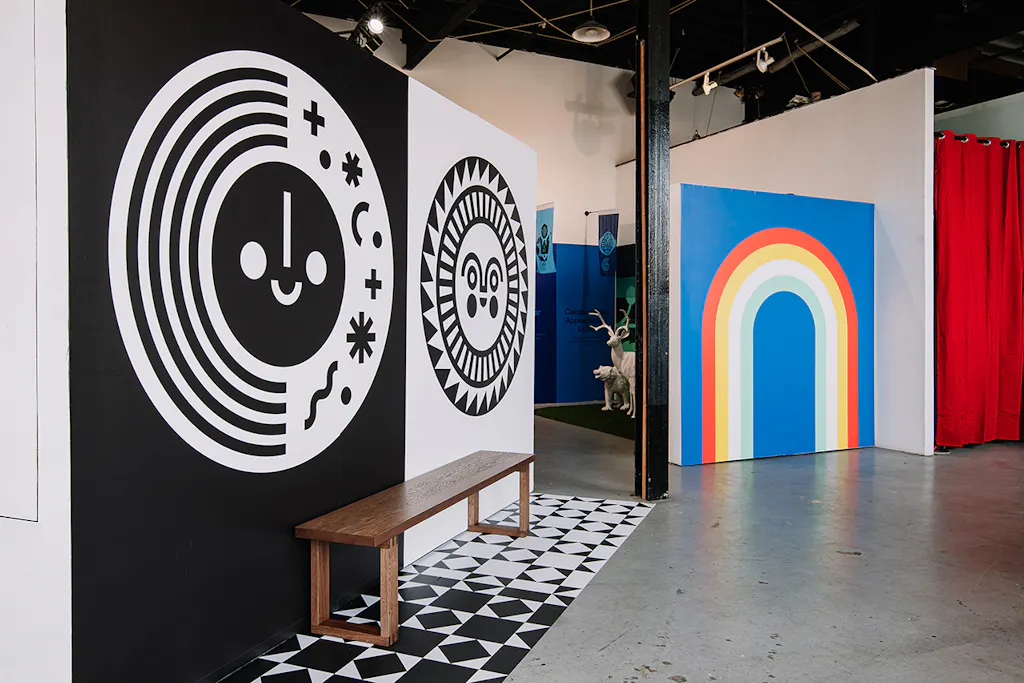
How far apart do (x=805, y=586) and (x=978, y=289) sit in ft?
15.5

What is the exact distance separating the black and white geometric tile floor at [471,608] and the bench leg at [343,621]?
35 mm

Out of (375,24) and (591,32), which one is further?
(591,32)

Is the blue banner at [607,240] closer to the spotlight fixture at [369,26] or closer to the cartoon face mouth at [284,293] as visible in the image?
the spotlight fixture at [369,26]

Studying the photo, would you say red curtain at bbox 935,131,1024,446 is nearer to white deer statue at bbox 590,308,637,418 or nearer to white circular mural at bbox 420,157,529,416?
white deer statue at bbox 590,308,637,418

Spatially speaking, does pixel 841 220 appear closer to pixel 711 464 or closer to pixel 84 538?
pixel 711 464

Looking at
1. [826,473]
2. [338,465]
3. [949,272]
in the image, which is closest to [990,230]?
[949,272]

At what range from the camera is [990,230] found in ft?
22.6

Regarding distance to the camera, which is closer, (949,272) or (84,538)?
(84,538)

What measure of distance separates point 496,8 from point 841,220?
4.67 m

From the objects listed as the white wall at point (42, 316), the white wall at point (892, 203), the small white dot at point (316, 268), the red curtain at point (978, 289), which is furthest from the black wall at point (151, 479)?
the red curtain at point (978, 289)

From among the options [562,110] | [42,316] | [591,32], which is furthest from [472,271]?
[562,110]

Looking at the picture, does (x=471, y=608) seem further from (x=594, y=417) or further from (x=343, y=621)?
(x=594, y=417)

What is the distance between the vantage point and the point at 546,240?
10.1 meters

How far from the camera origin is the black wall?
6.52ft
